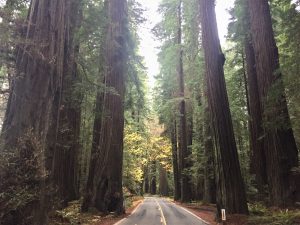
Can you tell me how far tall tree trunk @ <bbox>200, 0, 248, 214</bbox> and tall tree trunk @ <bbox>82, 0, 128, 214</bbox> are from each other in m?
4.06

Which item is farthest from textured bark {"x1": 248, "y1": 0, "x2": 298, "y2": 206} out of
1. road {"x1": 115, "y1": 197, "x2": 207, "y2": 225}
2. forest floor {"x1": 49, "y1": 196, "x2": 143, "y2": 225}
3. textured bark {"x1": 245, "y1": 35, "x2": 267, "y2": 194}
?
forest floor {"x1": 49, "y1": 196, "x2": 143, "y2": 225}

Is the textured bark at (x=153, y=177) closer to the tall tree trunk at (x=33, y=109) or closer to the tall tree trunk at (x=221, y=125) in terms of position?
the tall tree trunk at (x=221, y=125)

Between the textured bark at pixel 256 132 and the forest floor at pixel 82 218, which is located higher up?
the textured bark at pixel 256 132

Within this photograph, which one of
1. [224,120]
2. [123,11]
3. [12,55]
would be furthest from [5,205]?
[123,11]

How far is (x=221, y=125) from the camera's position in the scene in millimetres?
14953

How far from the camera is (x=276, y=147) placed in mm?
12797

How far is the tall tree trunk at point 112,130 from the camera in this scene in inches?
652

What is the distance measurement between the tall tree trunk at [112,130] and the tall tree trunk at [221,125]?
160 inches

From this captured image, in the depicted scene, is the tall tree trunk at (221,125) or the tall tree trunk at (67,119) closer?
the tall tree trunk at (67,119)

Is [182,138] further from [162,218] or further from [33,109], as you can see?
[33,109]

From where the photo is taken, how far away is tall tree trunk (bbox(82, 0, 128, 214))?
1656 cm

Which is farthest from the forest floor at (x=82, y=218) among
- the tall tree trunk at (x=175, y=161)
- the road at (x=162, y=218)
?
the tall tree trunk at (x=175, y=161)

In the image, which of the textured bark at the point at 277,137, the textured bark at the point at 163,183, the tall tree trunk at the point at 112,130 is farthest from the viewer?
the textured bark at the point at 163,183

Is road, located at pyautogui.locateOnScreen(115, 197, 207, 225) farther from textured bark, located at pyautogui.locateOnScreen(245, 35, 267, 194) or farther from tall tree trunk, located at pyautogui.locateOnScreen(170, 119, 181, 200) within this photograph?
tall tree trunk, located at pyautogui.locateOnScreen(170, 119, 181, 200)
